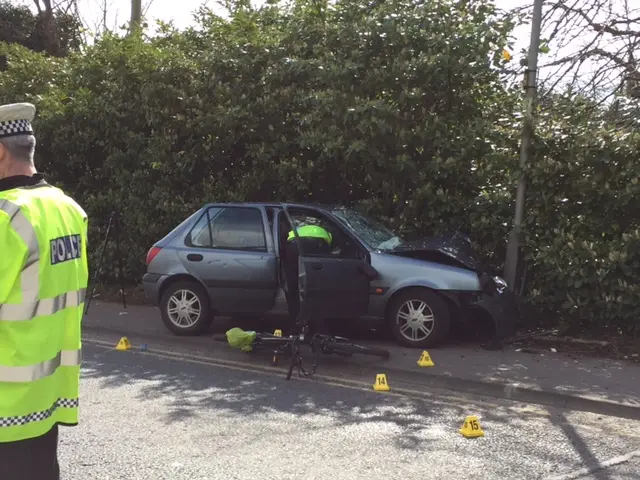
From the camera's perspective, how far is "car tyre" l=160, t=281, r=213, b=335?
853cm

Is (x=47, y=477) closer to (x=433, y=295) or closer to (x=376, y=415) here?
(x=376, y=415)

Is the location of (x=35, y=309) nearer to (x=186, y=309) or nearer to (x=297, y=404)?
(x=297, y=404)

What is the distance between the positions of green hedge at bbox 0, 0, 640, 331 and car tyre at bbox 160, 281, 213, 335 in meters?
2.31

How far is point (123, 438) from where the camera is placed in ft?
16.7

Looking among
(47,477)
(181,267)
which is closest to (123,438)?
(47,477)

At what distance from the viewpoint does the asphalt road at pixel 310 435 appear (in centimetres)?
457

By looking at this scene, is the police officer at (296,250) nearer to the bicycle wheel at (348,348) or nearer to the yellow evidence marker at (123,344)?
the bicycle wheel at (348,348)

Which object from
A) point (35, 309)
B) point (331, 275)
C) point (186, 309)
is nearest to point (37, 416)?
point (35, 309)

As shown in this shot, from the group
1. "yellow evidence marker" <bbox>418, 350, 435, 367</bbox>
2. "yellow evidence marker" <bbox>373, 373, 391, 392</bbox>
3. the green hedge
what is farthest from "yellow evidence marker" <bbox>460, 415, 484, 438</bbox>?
the green hedge

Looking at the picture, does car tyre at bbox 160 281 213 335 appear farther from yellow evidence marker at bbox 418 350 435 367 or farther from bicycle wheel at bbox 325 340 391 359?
yellow evidence marker at bbox 418 350 435 367

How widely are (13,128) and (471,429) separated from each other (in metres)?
3.94

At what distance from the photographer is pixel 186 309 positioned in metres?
8.57

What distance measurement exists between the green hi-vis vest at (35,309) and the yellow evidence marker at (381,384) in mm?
4293

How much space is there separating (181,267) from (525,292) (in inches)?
163
